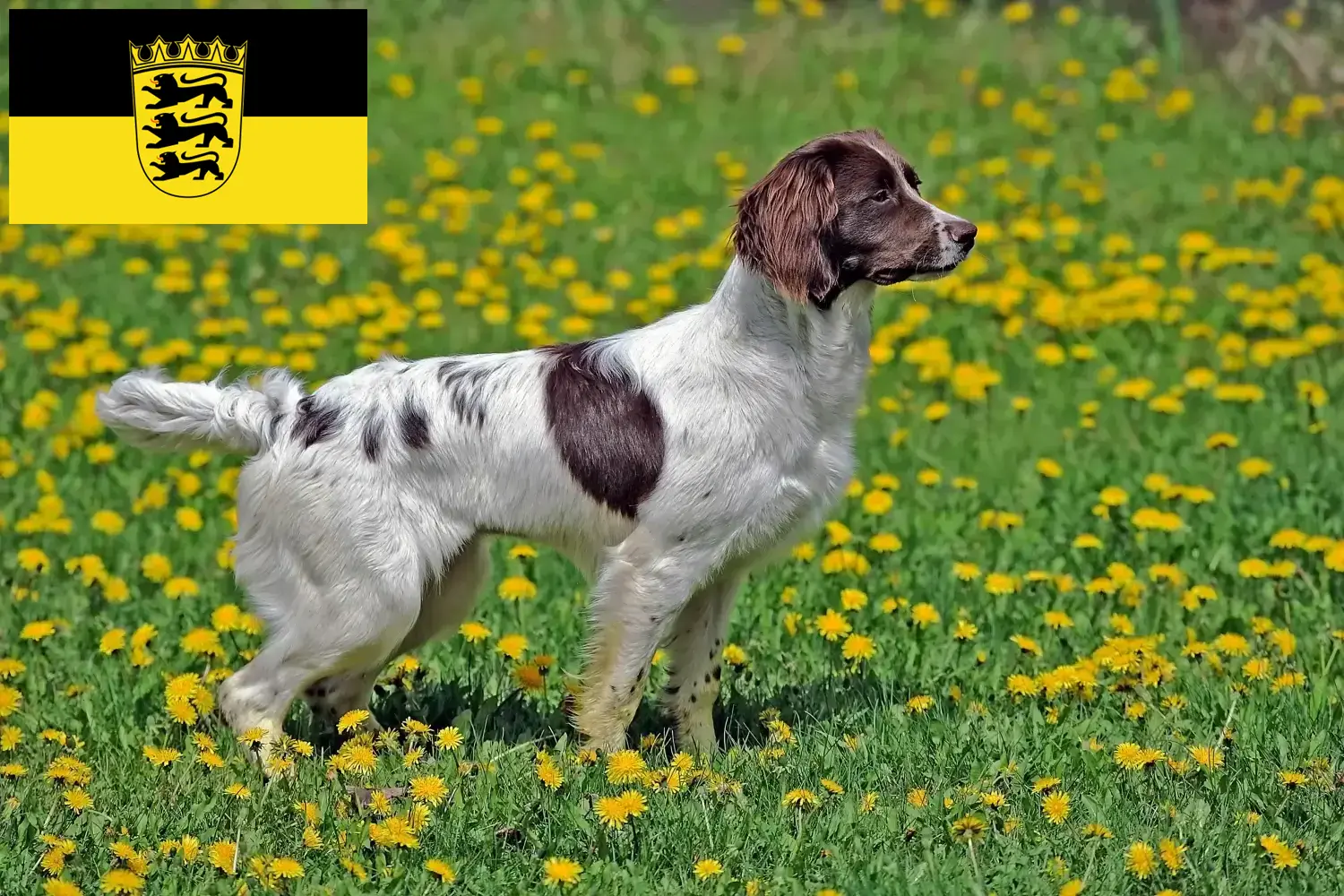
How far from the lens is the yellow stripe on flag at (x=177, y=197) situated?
8109mm

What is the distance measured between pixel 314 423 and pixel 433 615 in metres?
0.66

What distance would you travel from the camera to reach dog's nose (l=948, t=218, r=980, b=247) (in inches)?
172

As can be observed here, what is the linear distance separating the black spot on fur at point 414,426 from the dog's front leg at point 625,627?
56cm

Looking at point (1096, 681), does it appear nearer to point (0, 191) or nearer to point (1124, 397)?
point (1124, 397)

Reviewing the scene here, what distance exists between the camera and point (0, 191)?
32.8 feet

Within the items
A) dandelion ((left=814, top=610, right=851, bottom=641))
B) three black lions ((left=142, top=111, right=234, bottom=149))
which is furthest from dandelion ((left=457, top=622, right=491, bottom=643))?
three black lions ((left=142, top=111, right=234, bottom=149))

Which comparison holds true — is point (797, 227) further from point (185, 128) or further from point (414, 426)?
point (185, 128)

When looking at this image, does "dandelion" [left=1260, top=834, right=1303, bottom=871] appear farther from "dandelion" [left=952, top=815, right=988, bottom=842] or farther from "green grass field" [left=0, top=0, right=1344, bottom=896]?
"dandelion" [left=952, top=815, right=988, bottom=842]

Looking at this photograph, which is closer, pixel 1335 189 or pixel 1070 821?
pixel 1070 821

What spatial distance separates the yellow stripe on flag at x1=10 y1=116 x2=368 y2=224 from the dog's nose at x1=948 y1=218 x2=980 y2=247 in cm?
428

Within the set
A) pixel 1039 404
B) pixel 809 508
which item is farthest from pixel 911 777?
pixel 1039 404

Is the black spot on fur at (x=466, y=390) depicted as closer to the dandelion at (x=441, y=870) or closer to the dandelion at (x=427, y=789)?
the dandelion at (x=427, y=789)

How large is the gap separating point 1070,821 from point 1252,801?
428 millimetres

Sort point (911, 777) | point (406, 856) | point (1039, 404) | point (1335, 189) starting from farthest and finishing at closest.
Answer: point (1335, 189) → point (1039, 404) → point (911, 777) → point (406, 856)
